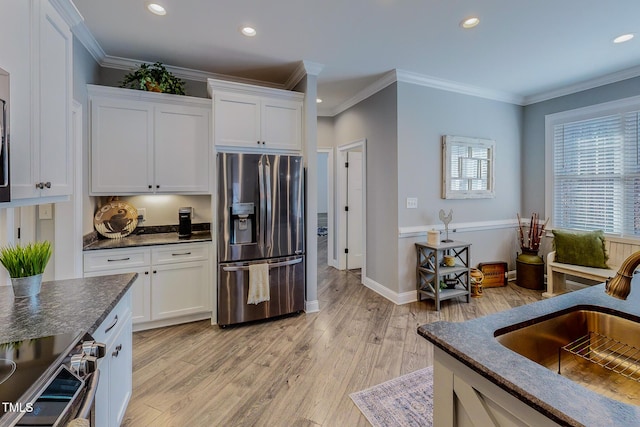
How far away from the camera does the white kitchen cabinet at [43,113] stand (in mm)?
1222

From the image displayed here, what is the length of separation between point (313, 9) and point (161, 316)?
309 cm

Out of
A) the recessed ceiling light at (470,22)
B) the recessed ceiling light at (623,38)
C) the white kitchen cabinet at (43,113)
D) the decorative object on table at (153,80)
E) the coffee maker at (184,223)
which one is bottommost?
the coffee maker at (184,223)

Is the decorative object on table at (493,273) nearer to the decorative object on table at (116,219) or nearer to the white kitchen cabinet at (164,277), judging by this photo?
the white kitchen cabinet at (164,277)

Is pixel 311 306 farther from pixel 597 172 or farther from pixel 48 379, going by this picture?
pixel 597 172

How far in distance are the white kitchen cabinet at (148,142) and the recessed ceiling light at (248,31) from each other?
87 centimetres

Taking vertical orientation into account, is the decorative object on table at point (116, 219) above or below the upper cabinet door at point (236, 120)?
below

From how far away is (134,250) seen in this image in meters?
2.69

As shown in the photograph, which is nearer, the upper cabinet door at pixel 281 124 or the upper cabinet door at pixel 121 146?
the upper cabinet door at pixel 121 146

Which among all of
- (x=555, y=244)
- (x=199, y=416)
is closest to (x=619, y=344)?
(x=199, y=416)

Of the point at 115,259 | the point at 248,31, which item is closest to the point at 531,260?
the point at 248,31

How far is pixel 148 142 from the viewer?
2.89 m

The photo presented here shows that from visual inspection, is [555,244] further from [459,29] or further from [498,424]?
[498,424]

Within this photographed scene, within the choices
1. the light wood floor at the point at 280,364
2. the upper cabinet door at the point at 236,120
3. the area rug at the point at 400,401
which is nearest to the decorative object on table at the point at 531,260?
the light wood floor at the point at 280,364

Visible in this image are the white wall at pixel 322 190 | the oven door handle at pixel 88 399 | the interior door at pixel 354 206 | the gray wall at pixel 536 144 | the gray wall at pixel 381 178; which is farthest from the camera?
the white wall at pixel 322 190
